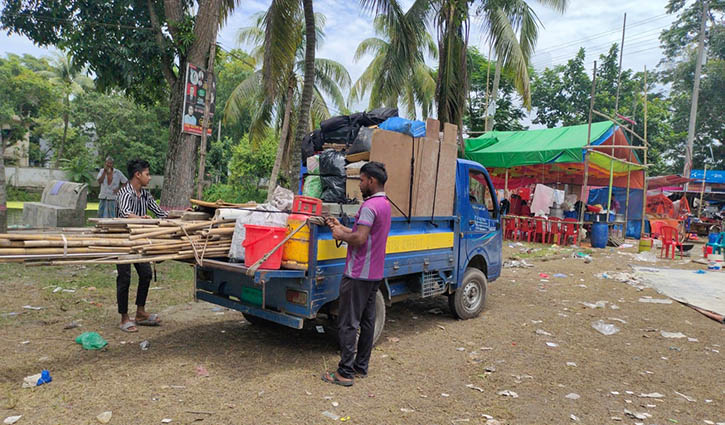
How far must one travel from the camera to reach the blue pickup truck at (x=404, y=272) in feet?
12.9

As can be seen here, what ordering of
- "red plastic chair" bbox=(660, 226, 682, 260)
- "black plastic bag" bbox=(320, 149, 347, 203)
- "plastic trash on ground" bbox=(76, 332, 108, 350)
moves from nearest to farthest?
1. "plastic trash on ground" bbox=(76, 332, 108, 350)
2. "black plastic bag" bbox=(320, 149, 347, 203)
3. "red plastic chair" bbox=(660, 226, 682, 260)

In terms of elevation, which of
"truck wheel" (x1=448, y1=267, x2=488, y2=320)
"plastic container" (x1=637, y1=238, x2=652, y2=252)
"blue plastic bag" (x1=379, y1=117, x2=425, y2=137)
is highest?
"blue plastic bag" (x1=379, y1=117, x2=425, y2=137)

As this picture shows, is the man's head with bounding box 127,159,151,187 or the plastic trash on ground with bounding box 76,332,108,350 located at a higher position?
the man's head with bounding box 127,159,151,187

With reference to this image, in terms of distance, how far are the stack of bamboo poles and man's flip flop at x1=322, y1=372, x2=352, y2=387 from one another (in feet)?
4.61

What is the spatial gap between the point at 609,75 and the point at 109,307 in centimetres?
3434

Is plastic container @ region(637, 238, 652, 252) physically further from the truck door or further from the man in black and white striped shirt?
the man in black and white striped shirt

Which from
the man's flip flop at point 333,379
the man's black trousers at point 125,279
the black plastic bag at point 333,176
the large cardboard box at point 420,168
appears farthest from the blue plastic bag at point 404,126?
the man's black trousers at point 125,279

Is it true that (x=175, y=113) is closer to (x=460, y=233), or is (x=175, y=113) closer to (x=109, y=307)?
(x=109, y=307)

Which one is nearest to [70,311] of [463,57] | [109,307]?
[109,307]

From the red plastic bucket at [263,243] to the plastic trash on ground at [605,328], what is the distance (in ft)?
13.8

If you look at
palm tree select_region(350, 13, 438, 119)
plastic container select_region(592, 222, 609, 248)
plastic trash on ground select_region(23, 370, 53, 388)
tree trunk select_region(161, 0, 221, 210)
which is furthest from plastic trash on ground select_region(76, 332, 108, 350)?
plastic container select_region(592, 222, 609, 248)

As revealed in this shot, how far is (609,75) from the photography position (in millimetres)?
31516

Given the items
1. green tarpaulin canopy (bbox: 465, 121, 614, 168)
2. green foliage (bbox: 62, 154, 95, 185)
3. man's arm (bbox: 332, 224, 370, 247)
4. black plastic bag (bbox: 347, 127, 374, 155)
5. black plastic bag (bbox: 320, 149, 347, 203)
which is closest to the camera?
man's arm (bbox: 332, 224, 370, 247)

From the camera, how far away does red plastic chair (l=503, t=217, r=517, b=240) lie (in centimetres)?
1552
